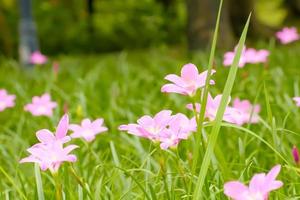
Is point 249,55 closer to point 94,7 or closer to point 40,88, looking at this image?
point 40,88

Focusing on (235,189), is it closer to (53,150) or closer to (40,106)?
(53,150)

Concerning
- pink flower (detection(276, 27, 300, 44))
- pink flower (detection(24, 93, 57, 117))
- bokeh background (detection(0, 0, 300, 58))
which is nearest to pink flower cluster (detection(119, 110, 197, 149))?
pink flower (detection(24, 93, 57, 117))

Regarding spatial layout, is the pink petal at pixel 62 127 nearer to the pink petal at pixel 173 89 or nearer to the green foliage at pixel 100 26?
the pink petal at pixel 173 89

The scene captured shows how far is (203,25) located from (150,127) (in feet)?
21.6

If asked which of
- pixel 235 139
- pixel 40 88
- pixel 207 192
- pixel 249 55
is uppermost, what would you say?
pixel 40 88

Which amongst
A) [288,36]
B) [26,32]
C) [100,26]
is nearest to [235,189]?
[288,36]

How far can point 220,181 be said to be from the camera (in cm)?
169

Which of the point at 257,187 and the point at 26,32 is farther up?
the point at 26,32

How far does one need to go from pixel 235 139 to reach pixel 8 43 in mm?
10199

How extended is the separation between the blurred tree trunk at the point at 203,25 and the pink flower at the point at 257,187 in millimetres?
6601

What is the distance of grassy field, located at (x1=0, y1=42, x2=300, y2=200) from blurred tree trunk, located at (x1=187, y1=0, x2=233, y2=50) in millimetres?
1620

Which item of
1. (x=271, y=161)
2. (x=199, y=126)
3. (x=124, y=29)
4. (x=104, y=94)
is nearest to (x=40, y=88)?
(x=104, y=94)

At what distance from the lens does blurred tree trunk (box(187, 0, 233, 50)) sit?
768 centimetres

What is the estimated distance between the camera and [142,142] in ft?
9.37
